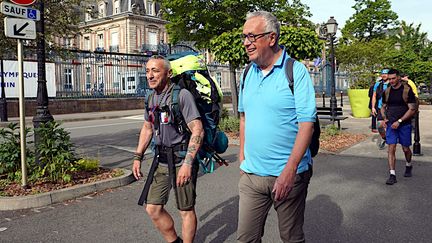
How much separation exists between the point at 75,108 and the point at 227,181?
16392 mm

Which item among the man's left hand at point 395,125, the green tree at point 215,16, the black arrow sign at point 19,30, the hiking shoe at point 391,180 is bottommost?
the hiking shoe at point 391,180

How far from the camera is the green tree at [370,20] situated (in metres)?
49.4

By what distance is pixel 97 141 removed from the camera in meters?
10.6

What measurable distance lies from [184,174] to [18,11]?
12.3 feet

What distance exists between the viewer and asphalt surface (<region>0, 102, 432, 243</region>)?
3.85m

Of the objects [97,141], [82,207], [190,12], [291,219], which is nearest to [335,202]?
[291,219]

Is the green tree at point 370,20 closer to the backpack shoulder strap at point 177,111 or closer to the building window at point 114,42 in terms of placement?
the building window at point 114,42

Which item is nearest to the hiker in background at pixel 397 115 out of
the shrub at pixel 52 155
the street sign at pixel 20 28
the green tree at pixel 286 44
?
the shrub at pixel 52 155

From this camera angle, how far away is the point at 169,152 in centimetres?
303

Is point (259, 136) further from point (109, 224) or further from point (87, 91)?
point (87, 91)

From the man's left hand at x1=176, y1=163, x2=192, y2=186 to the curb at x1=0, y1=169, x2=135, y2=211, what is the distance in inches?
111

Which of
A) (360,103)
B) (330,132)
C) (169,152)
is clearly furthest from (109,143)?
(360,103)

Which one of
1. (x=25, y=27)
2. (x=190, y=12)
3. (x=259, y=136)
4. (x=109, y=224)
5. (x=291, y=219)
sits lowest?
(x=109, y=224)

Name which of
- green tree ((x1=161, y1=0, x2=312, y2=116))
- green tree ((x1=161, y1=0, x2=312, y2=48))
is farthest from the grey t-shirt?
green tree ((x1=161, y1=0, x2=312, y2=48))
